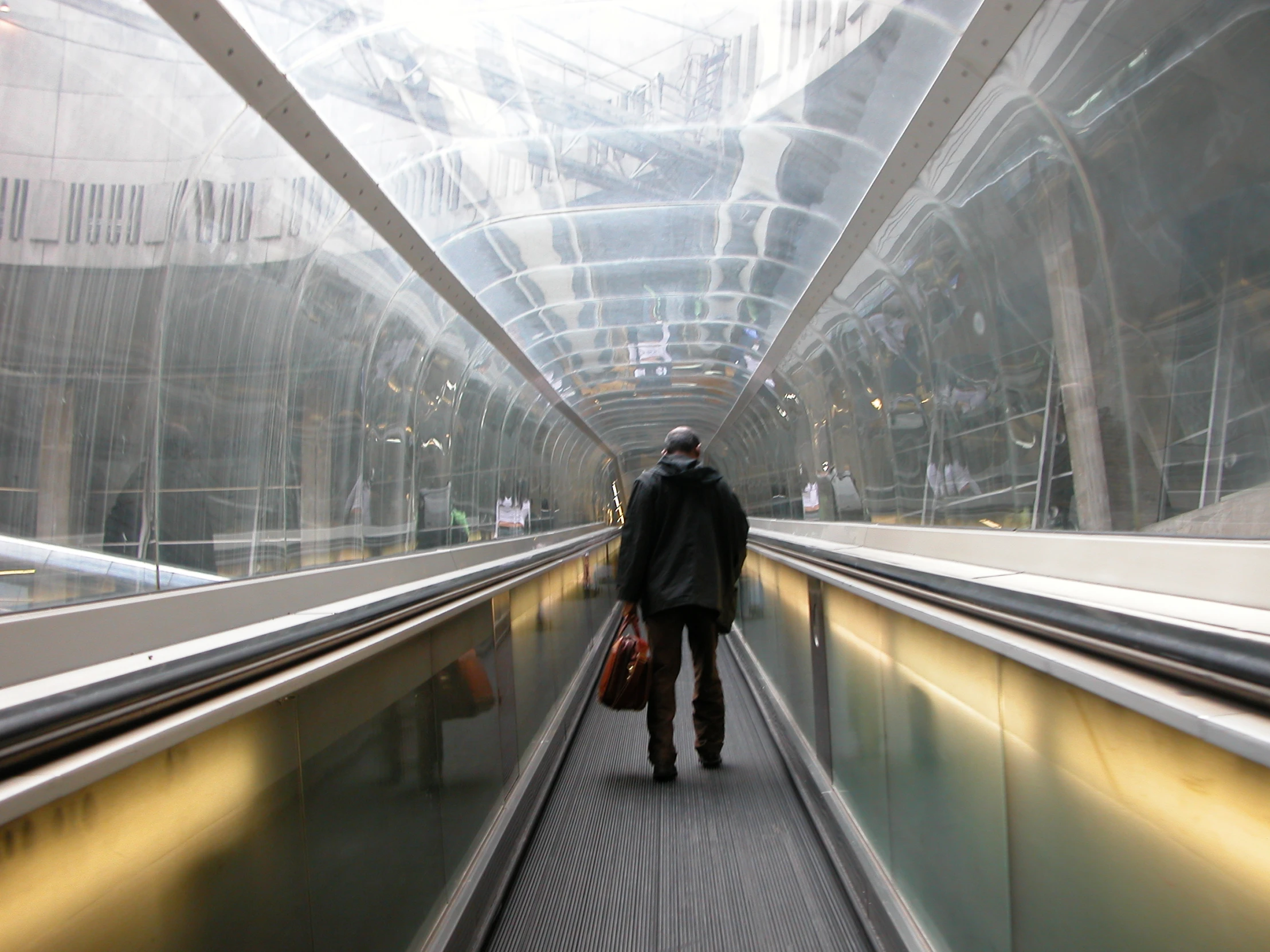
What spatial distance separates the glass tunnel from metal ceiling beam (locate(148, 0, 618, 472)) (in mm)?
17

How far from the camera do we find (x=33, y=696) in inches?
49.9

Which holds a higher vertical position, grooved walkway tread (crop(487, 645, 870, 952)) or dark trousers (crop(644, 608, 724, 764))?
dark trousers (crop(644, 608, 724, 764))

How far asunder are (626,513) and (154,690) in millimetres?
3477

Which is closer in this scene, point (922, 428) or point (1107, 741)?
point (1107, 741)

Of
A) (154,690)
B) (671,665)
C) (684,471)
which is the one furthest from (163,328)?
(671,665)

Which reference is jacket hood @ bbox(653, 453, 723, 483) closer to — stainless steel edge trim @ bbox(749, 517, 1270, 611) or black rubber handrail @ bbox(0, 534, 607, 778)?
stainless steel edge trim @ bbox(749, 517, 1270, 611)

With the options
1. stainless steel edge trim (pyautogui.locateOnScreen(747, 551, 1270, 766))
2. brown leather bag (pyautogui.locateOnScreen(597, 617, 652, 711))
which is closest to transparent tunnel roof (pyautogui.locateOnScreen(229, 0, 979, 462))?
stainless steel edge trim (pyautogui.locateOnScreen(747, 551, 1270, 766))

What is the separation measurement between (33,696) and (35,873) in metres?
0.27

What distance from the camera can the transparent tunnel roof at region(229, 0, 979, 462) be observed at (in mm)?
2607

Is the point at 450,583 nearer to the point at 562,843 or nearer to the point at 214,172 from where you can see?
the point at 562,843

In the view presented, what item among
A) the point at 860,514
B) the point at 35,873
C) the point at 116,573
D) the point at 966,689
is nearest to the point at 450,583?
the point at 116,573

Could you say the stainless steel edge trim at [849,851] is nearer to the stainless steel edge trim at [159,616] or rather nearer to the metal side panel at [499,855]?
the metal side panel at [499,855]

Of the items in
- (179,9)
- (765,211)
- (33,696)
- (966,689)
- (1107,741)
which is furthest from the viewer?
(765,211)

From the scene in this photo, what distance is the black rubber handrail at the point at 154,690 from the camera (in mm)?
1109
